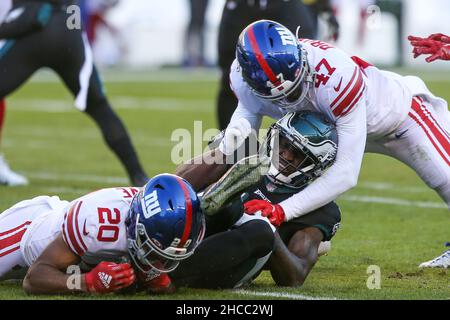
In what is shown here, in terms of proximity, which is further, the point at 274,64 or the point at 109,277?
the point at 274,64

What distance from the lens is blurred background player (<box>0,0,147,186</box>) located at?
7.54 metres

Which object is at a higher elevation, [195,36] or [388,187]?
[388,187]

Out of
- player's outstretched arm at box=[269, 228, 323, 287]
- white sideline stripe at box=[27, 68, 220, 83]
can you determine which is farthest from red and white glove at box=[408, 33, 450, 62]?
white sideline stripe at box=[27, 68, 220, 83]

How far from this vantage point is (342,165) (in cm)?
512

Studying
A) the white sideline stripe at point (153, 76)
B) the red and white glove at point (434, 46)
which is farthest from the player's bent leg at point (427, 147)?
the white sideline stripe at point (153, 76)

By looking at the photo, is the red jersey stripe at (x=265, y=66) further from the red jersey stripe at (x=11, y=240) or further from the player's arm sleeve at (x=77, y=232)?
the red jersey stripe at (x=11, y=240)

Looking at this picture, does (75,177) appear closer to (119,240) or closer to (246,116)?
(246,116)

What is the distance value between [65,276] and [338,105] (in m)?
1.66

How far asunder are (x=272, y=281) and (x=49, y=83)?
14974 millimetres

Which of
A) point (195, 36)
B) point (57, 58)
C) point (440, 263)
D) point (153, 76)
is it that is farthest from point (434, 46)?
point (195, 36)

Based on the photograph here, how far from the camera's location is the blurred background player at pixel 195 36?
20.1 m

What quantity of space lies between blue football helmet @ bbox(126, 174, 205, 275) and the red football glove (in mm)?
532
